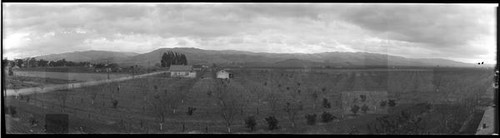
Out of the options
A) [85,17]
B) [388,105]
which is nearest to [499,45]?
[388,105]

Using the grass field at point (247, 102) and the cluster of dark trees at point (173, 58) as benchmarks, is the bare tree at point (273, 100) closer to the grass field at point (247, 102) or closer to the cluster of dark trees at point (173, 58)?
the grass field at point (247, 102)

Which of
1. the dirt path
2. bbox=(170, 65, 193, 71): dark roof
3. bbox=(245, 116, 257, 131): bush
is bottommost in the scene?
bbox=(245, 116, 257, 131): bush

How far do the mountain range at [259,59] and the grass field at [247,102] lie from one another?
3.5 inches

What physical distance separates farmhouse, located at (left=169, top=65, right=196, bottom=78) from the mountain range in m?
0.08

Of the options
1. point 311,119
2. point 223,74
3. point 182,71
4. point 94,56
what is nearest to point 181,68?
point 182,71

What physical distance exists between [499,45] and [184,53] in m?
2.86

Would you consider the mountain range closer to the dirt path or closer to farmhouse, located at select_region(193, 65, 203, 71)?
farmhouse, located at select_region(193, 65, 203, 71)

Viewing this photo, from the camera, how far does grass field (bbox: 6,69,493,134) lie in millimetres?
4340

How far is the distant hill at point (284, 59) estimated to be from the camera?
14.2ft

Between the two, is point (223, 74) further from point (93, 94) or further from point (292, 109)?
point (93, 94)

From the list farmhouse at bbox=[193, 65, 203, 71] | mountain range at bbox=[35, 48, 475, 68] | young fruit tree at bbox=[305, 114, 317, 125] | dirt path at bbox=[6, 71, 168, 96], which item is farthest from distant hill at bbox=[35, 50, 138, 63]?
young fruit tree at bbox=[305, 114, 317, 125]

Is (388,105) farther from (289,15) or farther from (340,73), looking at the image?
(289,15)

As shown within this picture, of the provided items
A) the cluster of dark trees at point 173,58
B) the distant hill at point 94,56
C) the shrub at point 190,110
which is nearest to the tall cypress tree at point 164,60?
the cluster of dark trees at point 173,58

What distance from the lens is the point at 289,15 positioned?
169 inches
